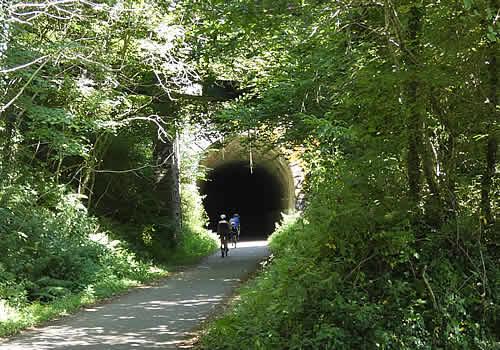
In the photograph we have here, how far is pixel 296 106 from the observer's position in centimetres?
1106

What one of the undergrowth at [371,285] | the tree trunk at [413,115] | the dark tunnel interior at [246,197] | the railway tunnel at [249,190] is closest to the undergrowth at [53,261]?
the undergrowth at [371,285]

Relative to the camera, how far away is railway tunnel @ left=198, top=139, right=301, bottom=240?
28359 mm

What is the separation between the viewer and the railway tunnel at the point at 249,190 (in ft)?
93.0

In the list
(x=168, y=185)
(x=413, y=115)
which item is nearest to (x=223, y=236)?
(x=168, y=185)

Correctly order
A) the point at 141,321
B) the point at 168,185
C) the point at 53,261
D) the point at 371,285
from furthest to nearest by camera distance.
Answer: the point at 168,185 < the point at 53,261 < the point at 141,321 < the point at 371,285

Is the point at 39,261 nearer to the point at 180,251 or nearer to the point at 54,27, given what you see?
the point at 54,27

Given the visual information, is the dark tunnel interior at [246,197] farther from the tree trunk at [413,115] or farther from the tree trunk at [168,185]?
the tree trunk at [413,115]

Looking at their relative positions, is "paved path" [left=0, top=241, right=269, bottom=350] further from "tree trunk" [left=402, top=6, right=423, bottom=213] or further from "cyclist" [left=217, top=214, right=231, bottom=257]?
"cyclist" [left=217, top=214, right=231, bottom=257]

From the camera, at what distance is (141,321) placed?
29.0 ft

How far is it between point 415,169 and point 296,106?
4.40m

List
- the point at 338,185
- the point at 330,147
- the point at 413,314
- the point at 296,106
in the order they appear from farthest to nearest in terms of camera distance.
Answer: the point at 296,106 → the point at 330,147 → the point at 338,185 → the point at 413,314

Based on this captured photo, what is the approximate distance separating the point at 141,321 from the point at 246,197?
32445 mm

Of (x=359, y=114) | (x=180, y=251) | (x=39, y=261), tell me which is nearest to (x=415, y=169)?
(x=359, y=114)

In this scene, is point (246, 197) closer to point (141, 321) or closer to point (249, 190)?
point (249, 190)
